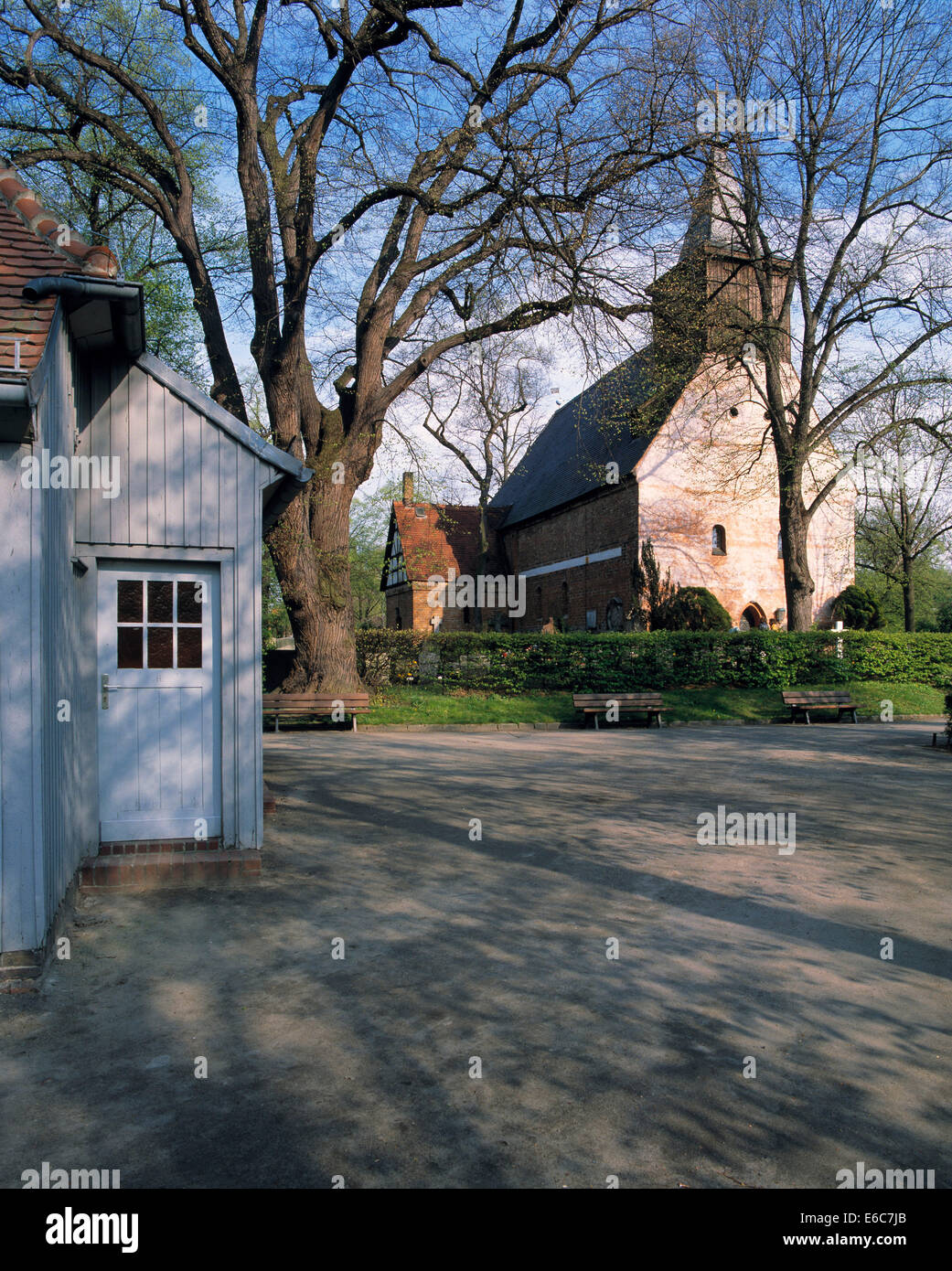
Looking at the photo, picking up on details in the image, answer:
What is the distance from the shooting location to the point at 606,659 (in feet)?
78.6

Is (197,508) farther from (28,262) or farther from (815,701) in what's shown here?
(815,701)

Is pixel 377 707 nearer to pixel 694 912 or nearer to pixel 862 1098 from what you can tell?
pixel 694 912

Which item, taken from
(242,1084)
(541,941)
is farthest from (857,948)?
(242,1084)

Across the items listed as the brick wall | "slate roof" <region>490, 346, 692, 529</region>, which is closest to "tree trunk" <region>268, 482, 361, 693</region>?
"slate roof" <region>490, 346, 692, 529</region>

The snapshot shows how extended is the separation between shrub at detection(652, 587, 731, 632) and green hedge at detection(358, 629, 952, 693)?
4415 mm

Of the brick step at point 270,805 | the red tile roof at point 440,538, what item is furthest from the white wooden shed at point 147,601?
the red tile roof at point 440,538

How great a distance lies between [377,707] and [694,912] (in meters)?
15.2

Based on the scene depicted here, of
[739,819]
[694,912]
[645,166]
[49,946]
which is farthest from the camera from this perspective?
[645,166]

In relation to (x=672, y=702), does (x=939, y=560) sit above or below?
above

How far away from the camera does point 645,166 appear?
42.3 ft

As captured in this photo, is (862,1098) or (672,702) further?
(672,702)

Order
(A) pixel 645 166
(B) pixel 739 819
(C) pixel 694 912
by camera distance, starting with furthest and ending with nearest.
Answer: (A) pixel 645 166 → (B) pixel 739 819 → (C) pixel 694 912

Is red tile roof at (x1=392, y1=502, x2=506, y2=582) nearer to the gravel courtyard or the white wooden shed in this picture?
the gravel courtyard

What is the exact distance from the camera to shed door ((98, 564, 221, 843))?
23.4 ft
